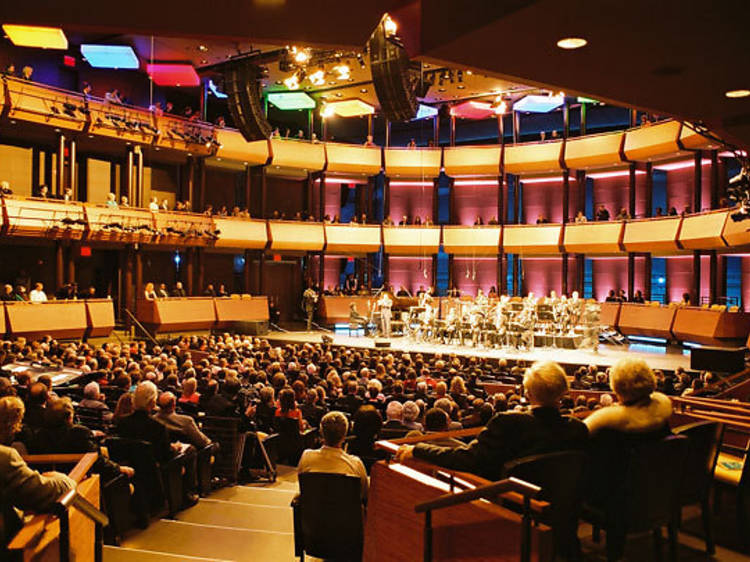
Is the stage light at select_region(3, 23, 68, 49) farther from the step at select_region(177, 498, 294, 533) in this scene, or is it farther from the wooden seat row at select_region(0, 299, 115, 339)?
the step at select_region(177, 498, 294, 533)

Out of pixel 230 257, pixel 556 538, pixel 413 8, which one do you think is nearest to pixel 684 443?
pixel 556 538

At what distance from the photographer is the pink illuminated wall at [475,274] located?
27453mm

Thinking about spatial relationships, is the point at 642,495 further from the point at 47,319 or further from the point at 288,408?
the point at 47,319

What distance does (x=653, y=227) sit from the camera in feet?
68.9

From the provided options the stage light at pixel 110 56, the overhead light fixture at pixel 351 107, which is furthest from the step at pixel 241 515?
the overhead light fixture at pixel 351 107

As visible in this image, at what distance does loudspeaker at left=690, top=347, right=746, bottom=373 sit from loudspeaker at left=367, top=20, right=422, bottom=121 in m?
7.12

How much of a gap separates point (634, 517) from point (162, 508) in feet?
12.1

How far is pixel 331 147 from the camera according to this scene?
82.9 feet

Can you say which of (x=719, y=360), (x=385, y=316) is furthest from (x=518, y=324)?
(x=719, y=360)

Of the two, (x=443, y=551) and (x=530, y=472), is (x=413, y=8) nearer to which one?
(x=530, y=472)

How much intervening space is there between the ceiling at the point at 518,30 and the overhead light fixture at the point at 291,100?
21004 mm

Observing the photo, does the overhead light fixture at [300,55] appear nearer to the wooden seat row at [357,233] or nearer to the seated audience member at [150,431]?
the wooden seat row at [357,233]

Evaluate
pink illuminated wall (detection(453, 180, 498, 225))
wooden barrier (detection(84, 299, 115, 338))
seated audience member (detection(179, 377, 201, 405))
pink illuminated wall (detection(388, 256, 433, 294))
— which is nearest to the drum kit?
pink illuminated wall (detection(388, 256, 433, 294))

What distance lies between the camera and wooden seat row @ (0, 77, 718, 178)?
17.8 meters
